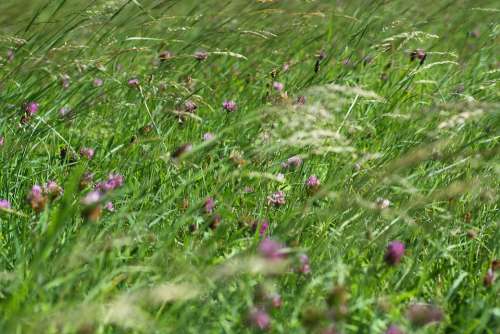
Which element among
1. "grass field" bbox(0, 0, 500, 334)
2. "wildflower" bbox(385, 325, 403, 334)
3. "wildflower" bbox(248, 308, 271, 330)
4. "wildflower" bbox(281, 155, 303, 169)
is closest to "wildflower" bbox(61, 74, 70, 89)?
"grass field" bbox(0, 0, 500, 334)

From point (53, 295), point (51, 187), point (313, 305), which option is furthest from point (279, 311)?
point (51, 187)

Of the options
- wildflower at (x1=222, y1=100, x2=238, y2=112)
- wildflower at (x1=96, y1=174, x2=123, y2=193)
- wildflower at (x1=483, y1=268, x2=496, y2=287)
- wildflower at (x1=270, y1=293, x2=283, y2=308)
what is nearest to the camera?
wildflower at (x1=270, y1=293, x2=283, y2=308)

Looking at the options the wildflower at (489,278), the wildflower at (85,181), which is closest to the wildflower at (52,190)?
the wildflower at (85,181)

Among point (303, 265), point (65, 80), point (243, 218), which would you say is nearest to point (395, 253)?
point (303, 265)

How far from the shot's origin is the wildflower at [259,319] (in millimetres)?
1478

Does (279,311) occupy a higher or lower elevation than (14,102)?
lower


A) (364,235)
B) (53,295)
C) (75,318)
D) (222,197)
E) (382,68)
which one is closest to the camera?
(75,318)

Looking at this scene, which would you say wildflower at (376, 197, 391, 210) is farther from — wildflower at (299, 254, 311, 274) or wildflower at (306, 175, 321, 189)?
wildflower at (299, 254, 311, 274)

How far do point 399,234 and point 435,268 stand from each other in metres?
0.13

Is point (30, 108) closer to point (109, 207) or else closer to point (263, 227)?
point (109, 207)

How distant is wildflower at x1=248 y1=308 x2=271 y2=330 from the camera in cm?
148

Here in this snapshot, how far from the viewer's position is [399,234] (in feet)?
6.54

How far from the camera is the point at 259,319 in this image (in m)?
1.48

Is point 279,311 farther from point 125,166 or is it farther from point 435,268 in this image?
point 125,166
